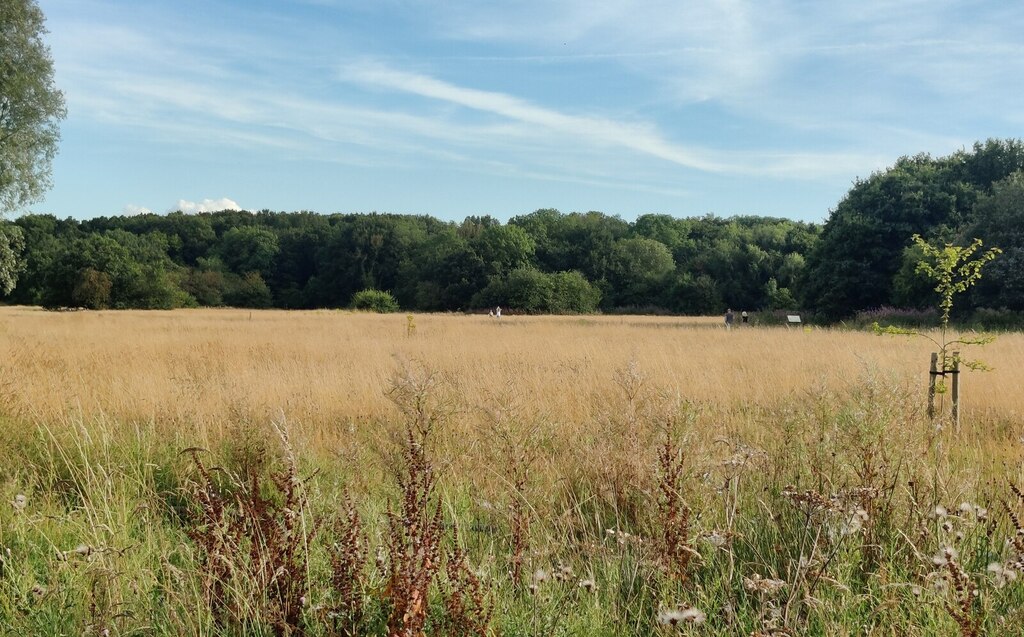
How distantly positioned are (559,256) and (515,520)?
74.6 m

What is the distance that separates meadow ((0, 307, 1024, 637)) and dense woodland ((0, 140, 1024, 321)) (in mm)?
27393

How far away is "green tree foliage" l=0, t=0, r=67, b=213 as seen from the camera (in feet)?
87.4

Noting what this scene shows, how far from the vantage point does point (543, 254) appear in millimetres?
78562

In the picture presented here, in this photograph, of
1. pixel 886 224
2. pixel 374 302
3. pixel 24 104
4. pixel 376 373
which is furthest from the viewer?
pixel 374 302

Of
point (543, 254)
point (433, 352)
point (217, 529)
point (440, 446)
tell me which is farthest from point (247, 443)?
point (543, 254)

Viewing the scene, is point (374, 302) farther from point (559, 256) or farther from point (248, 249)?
point (248, 249)

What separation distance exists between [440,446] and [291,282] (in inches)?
3146

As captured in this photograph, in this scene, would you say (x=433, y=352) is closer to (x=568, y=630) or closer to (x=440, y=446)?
(x=440, y=446)

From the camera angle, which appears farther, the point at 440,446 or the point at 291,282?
the point at 291,282

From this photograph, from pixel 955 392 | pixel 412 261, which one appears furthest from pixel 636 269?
pixel 955 392

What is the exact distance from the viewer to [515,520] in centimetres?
324

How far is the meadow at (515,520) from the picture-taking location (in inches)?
107

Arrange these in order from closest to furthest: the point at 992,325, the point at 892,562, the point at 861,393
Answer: the point at 892,562 < the point at 861,393 < the point at 992,325

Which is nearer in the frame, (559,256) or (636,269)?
(636,269)
